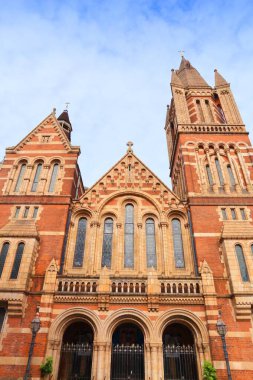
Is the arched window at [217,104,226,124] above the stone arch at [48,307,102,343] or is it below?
above

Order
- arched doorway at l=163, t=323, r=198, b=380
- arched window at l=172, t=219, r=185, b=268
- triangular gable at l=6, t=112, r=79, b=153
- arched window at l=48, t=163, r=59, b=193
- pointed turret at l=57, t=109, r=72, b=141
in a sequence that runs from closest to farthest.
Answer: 1. arched doorway at l=163, t=323, r=198, b=380
2. arched window at l=172, t=219, r=185, b=268
3. arched window at l=48, t=163, r=59, b=193
4. triangular gable at l=6, t=112, r=79, b=153
5. pointed turret at l=57, t=109, r=72, b=141

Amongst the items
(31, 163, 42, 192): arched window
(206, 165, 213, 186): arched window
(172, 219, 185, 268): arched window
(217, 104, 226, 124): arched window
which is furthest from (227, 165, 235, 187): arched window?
(31, 163, 42, 192): arched window

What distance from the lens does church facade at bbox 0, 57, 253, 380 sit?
14570 mm

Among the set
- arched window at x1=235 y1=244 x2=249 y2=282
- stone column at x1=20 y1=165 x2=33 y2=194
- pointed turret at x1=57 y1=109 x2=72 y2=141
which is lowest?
arched window at x1=235 y1=244 x2=249 y2=282

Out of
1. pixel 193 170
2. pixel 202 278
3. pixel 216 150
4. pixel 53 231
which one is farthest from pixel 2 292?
pixel 216 150

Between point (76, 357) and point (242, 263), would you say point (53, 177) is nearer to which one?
point (76, 357)

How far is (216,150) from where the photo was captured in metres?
22.6

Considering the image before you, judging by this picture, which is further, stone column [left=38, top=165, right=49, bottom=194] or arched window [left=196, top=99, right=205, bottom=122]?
arched window [left=196, top=99, right=205, bottom=122]

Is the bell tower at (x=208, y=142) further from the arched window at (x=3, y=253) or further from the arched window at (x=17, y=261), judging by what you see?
the arched window at (x=3, y=253)

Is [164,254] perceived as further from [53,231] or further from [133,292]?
[53,231]

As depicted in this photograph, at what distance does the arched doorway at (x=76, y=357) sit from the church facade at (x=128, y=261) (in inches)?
2.2

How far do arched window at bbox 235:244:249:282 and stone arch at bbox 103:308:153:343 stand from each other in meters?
5.67

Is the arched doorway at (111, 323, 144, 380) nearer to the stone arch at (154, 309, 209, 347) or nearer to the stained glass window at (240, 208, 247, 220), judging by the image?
the stone arch at (154, 309, 209, 347)

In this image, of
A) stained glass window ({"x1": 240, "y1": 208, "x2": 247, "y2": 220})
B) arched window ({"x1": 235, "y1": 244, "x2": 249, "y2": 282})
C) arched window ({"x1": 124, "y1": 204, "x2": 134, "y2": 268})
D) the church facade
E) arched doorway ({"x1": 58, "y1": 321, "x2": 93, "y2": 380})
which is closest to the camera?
the church facade
